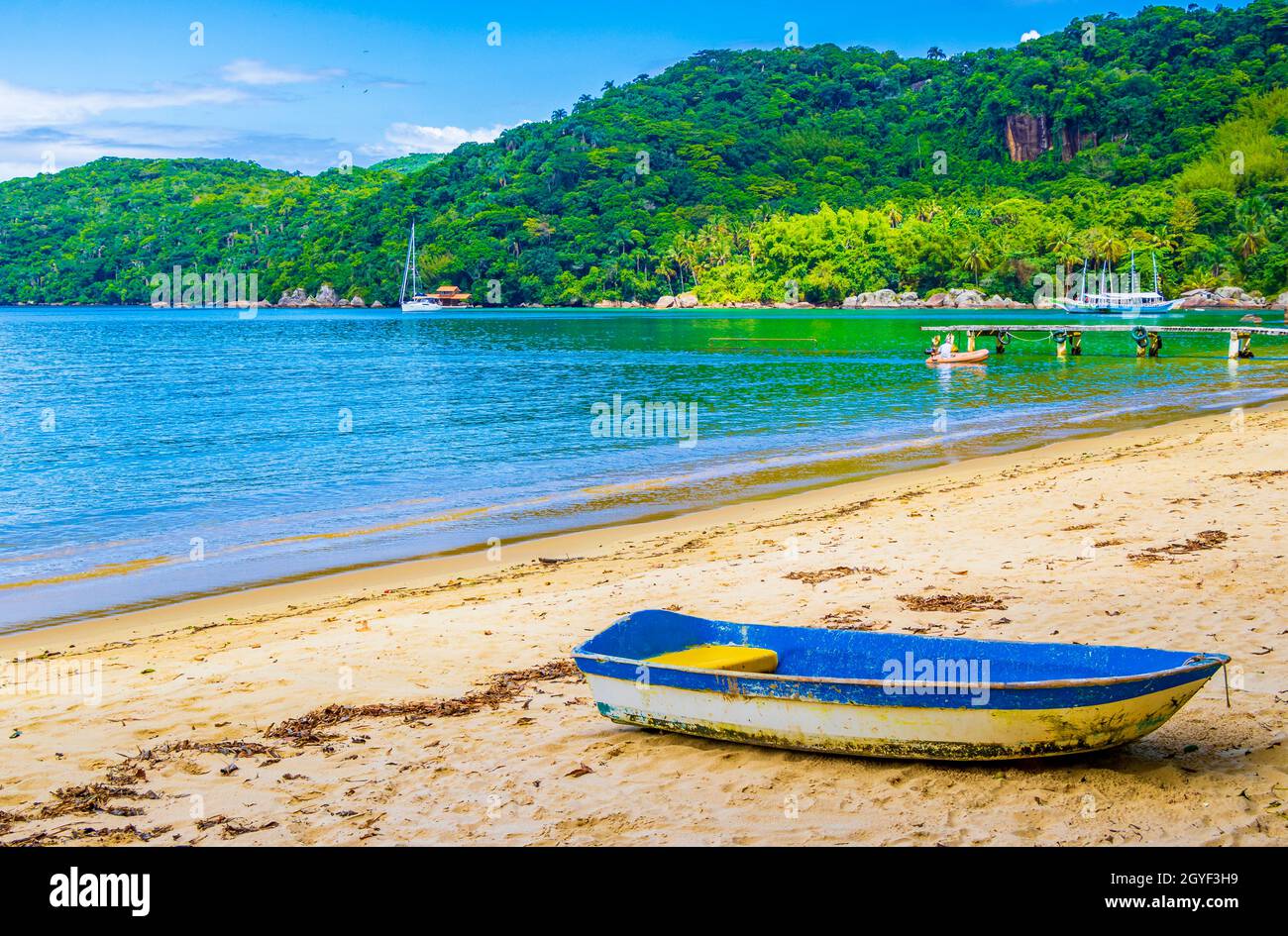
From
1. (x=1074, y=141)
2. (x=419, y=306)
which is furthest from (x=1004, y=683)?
(x=1074, y=141)

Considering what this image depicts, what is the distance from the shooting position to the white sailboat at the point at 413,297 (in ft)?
586

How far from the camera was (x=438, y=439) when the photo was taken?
102 ft

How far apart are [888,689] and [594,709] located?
263 cm

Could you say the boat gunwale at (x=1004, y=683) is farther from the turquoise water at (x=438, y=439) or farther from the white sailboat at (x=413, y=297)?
the white sailboat at (x=413, y=297)

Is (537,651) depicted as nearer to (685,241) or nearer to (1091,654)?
(1091,654)

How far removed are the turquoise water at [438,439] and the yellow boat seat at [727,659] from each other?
9.44 m

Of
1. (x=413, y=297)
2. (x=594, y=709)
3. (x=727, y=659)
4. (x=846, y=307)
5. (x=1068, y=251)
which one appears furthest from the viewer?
(x=413, y=297)

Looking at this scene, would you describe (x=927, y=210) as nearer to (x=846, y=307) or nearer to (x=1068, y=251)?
(x=846, y=307)

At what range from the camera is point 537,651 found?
10.0 meters

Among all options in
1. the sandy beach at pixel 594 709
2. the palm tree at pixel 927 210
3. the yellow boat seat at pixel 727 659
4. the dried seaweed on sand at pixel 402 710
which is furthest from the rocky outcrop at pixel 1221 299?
the yellow boat seat at pixel 727 659

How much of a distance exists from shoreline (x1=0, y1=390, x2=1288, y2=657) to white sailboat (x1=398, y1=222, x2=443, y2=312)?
164240 millimetres

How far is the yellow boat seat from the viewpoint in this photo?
739 cm

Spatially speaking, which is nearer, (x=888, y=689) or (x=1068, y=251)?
(x=888, y=689)

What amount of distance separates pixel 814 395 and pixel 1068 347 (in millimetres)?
27491
